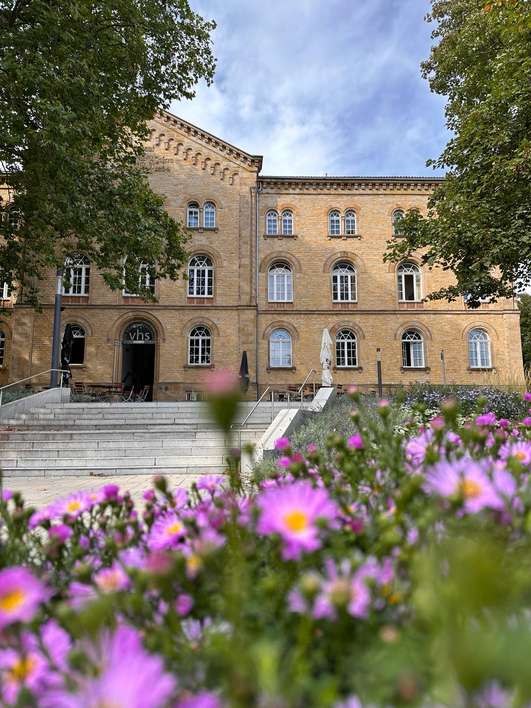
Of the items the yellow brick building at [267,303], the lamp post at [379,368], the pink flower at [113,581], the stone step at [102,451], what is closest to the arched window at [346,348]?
the yellow brick building at [267,303]

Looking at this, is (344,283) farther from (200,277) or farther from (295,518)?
(295,518)

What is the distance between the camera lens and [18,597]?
2.43ft

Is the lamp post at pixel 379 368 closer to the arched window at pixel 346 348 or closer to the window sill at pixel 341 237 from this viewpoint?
the arched window at pixel 346 348

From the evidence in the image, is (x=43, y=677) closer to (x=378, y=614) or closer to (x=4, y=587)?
(x=4, y=587)

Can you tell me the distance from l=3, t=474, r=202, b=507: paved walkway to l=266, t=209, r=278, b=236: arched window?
18.4 meters

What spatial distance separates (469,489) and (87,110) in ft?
38.4

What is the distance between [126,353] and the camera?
76.0 feet

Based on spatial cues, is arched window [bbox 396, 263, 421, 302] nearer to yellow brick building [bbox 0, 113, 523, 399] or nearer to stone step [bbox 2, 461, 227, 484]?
yellow brick building [bbox 0, 113, 523, 399]

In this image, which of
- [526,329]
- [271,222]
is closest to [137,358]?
[271,222]

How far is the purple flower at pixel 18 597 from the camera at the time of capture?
700mm

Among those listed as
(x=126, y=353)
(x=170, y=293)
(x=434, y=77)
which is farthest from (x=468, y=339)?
(x=126, y=353)

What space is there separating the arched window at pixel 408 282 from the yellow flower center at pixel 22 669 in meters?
24.9

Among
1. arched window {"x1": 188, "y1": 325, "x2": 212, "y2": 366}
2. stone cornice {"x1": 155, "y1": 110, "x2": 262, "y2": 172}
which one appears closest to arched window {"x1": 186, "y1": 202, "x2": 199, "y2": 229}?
stone cornice {"x1": 155, "y1": 110, "x2": 262, "y2": 172}

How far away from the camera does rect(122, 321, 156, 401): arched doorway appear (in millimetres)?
22720
